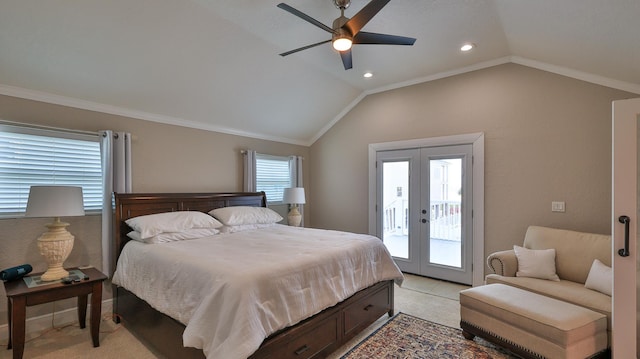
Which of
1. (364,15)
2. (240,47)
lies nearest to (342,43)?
(364,15)

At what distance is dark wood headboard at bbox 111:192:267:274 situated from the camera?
3.18 metres

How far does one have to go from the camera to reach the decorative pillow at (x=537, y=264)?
2.99 metres

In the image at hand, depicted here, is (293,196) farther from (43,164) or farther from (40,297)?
(40,297)

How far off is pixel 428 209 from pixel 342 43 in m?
3.01

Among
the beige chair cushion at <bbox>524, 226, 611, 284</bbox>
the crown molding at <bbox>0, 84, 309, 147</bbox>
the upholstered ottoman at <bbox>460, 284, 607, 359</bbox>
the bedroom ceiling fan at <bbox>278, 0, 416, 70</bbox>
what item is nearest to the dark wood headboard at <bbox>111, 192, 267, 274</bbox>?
the crown molding at <bbox>0, 84, 309, 147</bbox>

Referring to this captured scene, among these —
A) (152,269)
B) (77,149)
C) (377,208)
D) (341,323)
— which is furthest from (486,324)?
(77,149)

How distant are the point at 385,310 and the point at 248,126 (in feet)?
11.3

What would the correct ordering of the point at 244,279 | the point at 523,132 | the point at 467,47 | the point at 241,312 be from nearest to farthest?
the point at 241,312, the point at 244,279, the point at 467,47, the point at 523,132

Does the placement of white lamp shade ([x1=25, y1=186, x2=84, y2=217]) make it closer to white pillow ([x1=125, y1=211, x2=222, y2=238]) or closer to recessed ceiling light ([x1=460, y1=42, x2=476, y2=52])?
white pillow ([x1=125, y1=211, x2=222, y2=238])

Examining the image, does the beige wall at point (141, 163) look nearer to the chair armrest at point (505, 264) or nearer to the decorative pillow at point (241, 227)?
the decorative pillow at point (241, 227)

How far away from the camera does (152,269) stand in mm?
2512

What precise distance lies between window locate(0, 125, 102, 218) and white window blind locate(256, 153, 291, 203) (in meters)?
2.35

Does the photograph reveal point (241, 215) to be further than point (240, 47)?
Yes

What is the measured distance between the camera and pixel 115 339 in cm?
272
